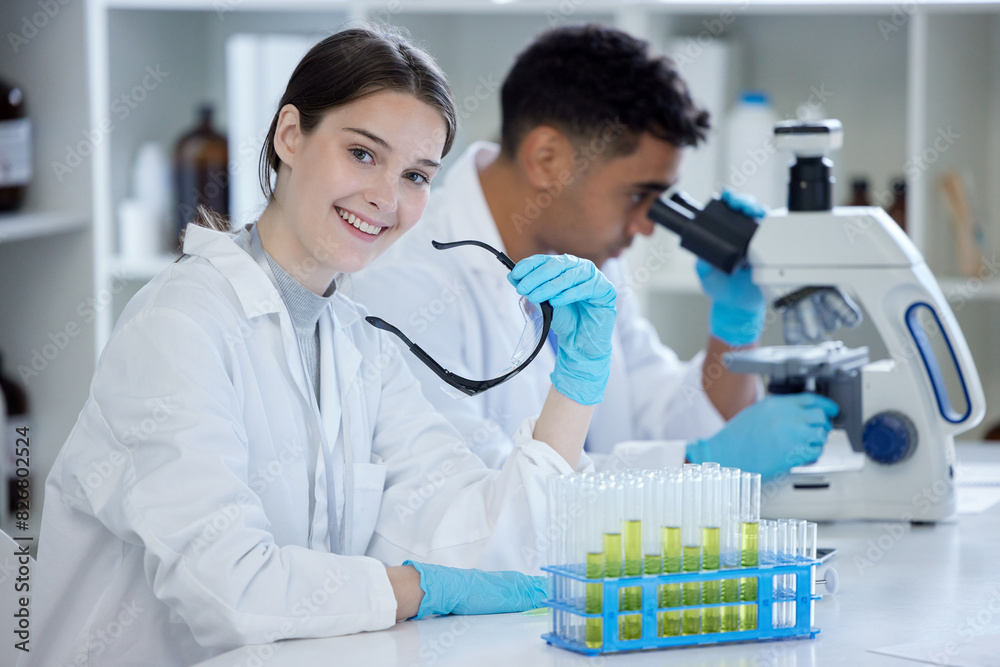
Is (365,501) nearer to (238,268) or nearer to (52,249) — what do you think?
(238,268)

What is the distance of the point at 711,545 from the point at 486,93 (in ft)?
6.83

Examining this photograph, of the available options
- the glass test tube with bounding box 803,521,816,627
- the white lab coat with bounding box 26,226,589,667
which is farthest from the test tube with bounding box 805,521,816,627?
the white lab coat with bounding box 26,226,589,667

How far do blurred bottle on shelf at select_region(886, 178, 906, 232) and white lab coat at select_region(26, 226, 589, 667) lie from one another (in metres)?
1.53

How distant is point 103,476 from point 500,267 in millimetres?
932

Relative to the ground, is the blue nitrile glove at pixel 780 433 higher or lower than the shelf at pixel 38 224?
lower

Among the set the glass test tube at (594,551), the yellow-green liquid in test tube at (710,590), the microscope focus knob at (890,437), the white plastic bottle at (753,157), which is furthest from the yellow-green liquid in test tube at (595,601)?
the white plastic bottle at (753,157)

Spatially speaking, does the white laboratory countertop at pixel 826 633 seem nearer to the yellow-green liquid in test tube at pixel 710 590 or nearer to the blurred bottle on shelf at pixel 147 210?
the yellow-green liquid in test tube at pixel 710 590

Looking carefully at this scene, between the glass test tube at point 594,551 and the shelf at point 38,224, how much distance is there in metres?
1.35

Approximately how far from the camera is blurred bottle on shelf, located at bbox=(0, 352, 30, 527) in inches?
79.5

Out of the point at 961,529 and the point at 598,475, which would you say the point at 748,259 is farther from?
the point at 598,475

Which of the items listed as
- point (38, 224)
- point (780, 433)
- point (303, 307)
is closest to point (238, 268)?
point (303, 307)

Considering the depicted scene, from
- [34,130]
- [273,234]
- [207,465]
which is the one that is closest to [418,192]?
[273,234]

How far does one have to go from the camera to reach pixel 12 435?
205 centimetres

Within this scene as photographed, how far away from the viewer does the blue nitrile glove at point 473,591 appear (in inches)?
44.6
